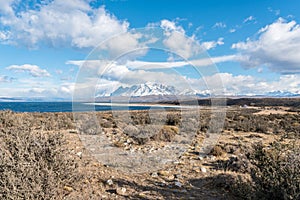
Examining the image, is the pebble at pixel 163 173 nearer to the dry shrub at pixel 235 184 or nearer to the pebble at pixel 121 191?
the dry shrub at pixel 235 184

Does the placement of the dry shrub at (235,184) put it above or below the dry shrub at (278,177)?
below

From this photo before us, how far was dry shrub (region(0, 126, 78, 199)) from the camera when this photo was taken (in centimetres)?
366

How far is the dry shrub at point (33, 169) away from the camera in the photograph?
366 cm

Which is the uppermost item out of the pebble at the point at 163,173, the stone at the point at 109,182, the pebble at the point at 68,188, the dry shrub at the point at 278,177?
the dry shrub at the point at 278,177

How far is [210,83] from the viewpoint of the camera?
753cm

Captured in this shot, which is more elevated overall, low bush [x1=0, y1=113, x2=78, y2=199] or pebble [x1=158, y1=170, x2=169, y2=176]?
low bush [x1=0, y1=113, x2=78, y2=199]

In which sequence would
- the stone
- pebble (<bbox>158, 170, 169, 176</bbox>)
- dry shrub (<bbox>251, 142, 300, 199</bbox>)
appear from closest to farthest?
dry shrub (<bbox>251, 142, 300, 199</bbox>)
the stone
pebble (<bbox>158, 170, 169, 176</bbox>)

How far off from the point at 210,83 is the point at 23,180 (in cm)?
558

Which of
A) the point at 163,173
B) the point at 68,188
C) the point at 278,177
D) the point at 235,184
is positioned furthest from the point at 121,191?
the point at 278,177

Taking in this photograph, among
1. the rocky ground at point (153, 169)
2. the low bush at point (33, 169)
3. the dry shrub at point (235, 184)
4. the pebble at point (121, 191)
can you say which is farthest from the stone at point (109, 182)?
the dry shrub at point (235, 184)

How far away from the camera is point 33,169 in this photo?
3936 millimetres

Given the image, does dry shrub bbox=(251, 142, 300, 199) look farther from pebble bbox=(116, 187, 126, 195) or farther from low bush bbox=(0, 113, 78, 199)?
low bush bbox=(0, 113, 78, 199)

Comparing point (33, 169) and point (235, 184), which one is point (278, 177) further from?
point (33, 169)

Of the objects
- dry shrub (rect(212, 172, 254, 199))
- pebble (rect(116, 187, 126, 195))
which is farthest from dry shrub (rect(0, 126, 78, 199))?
dry shrub (rect(212, 172, 254, 199))
